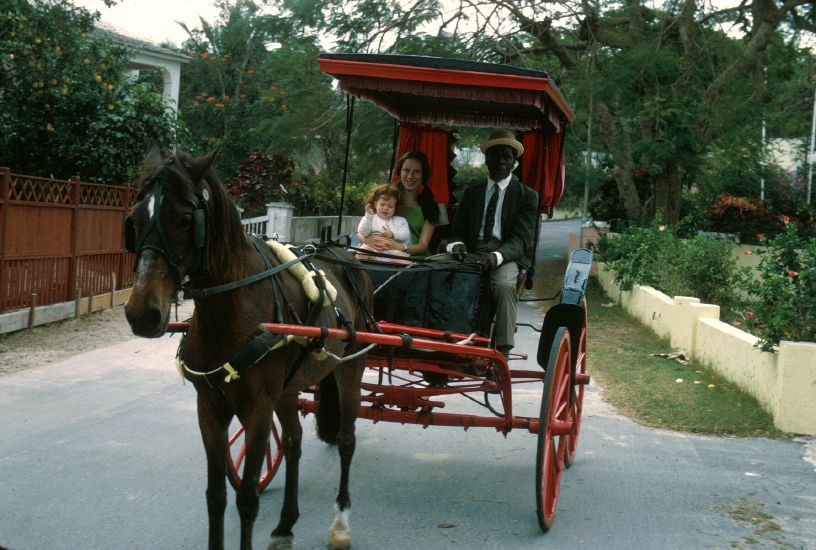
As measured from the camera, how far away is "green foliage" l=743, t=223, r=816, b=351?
7.87 metres

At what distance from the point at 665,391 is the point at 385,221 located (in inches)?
168

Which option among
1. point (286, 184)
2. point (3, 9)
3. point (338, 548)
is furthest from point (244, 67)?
point (338, 548)

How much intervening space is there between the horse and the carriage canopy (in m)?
1.44

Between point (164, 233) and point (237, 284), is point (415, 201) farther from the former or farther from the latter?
point (164, 233)

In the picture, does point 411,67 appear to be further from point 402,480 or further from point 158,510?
point 158,510

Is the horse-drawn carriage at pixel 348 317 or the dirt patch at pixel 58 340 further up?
the horse-drawn carriage at pixel 348 317

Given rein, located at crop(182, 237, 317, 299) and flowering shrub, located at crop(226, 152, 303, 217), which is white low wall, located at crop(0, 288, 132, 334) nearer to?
rein, located at crop(182, 237, 317, 299)

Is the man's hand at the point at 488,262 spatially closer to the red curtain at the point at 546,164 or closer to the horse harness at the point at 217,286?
the horse harness at the point at 217,286

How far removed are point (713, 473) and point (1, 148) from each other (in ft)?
39.6

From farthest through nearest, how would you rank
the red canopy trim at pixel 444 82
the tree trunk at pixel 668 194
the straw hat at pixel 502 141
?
1. the tree trunk at pixel 668 194
2. the straw hat at pixel 502 141
3. the red canopy trim at pixel 444 82

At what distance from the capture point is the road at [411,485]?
5023mm

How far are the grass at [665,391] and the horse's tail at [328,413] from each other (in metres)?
3.51

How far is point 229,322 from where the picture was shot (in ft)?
13.5

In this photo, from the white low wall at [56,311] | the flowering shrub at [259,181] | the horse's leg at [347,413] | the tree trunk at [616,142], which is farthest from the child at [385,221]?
the flowering shrub at [259,181]
